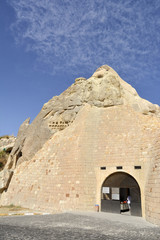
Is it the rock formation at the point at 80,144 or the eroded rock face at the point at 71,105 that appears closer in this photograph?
the rock formation at the point at 80,144

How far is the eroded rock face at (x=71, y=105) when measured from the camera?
21156mm

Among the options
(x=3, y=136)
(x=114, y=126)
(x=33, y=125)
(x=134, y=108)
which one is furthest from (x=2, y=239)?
(x=3, y=136)

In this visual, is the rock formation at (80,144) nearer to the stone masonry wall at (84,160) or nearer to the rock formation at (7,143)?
the stone masonry wall at (84,160)

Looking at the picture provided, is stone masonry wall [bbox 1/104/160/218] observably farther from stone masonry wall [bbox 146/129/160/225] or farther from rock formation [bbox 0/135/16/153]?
rock formation [bbox 0/135/16/153]

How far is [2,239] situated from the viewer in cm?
578

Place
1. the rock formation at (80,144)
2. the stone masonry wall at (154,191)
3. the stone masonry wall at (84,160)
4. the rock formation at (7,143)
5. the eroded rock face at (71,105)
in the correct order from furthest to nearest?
the rock formation at (7,143) → the eroded rock face at (71,105) → the rock formation at (80,144) → the stone masonry wall at (84,160) → the stone masonry wall at (154,191)

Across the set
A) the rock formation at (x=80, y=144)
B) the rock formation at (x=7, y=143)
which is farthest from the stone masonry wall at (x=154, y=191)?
the rock formation at (x=7, y=143)

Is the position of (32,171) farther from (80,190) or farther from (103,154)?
(103,154)

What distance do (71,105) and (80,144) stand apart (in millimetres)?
6599

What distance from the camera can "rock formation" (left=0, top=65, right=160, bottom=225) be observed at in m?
15.1

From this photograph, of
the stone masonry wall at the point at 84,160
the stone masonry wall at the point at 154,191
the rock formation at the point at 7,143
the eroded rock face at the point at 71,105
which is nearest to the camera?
the stone masonry wall at the point at 154,191

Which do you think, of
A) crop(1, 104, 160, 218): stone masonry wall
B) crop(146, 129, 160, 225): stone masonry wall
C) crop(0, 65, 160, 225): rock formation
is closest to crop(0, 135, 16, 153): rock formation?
crop(0, 65, 160, 225): rock formation

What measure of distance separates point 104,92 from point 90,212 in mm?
12857

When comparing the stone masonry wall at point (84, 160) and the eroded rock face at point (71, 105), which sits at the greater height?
the eroded rock face at point (71, 105)
